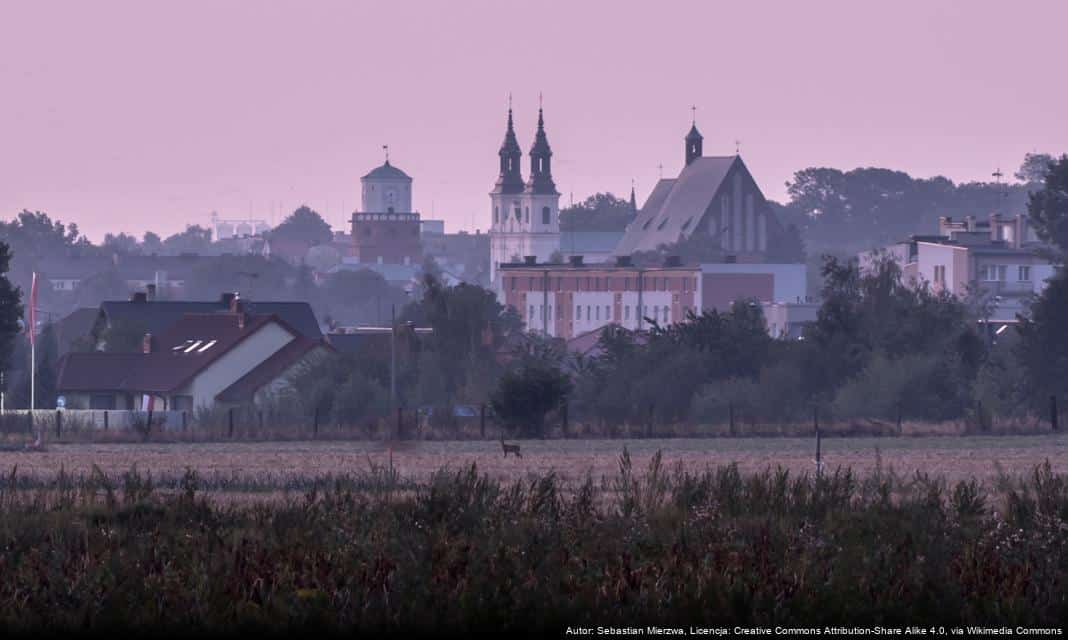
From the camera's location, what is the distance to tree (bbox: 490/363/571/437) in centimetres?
5822

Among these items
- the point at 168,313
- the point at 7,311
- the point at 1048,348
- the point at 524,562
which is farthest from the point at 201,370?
the point at 524,562

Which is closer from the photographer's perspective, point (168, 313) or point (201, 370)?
point (201, 370)

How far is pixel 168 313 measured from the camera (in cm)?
10050

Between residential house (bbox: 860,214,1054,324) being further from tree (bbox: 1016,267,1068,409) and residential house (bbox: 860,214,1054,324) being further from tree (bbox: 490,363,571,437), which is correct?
tree (bbox: 490,363,571,437)

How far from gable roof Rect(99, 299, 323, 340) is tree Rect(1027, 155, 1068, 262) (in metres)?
39.3

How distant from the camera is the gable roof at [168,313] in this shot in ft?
320

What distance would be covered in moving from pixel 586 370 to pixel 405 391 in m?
6.64

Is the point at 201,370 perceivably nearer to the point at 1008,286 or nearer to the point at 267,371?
the point at 267,371

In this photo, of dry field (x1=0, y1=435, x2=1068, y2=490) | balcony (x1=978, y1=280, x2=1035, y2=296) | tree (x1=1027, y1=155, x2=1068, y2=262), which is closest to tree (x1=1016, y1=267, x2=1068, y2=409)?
dry field (x1=0, y1=435, x2=1068, y2=490)

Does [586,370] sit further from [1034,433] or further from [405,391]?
[1034,433]

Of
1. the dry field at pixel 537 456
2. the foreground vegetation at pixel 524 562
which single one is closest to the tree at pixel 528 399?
the dry field at pixel 537 456

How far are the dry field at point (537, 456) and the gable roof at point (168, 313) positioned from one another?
45575 millimetres

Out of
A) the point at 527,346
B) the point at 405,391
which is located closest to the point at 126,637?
the point at 405,391

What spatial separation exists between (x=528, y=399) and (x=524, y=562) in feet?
130
